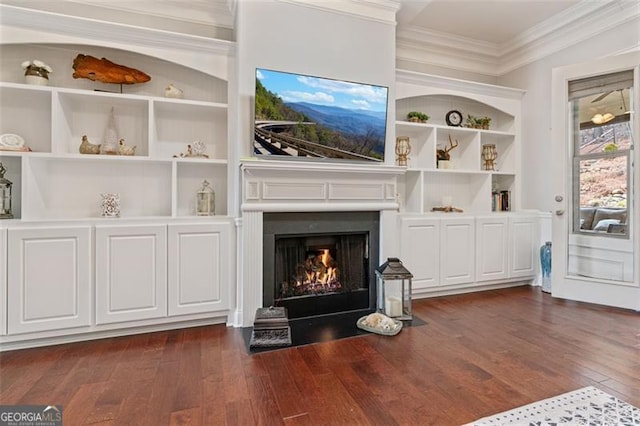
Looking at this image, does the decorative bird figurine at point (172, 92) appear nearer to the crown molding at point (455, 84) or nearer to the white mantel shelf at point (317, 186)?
the white mantel shelf at point (317, 186)

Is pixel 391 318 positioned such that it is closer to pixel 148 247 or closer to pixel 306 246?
pixel 306 246

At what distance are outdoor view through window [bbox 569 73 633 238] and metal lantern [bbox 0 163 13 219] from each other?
16.8 feet

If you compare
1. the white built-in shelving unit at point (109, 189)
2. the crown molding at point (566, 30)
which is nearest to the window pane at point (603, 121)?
the crown molding at point (566, 30)

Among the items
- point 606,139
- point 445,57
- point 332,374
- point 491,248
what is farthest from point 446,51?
point 332,374

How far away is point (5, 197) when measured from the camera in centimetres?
249

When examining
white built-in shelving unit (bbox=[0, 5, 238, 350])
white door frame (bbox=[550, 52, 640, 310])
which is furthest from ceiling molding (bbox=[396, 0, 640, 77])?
white built-in shelving unit (bbox=[0, 5, 238, 350])

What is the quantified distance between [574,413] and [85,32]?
3.93 m

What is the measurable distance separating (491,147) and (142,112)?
12.9 ft

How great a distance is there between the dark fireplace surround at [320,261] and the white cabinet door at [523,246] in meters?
1.85

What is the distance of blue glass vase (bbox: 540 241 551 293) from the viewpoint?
372 centimetres

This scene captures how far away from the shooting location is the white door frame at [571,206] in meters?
3.07

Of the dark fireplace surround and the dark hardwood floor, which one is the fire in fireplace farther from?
the dark hardwood floor

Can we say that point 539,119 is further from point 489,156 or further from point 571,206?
point 571,206

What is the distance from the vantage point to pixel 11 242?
2248 millimetres
